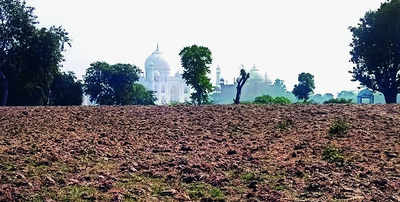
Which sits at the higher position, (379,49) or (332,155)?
(379,49)

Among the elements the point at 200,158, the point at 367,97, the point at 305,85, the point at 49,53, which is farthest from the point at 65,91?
the point at 200,158

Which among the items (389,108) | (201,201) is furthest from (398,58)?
(201,201)

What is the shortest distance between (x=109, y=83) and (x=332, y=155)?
6832 centimetres

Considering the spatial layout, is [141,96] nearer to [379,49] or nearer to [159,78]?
[379,49]

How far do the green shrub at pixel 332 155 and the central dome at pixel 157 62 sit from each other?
168 m

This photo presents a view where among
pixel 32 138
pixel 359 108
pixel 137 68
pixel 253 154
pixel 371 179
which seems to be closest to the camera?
pixel 371 179

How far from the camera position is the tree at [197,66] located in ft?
187

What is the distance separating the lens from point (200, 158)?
12.0m

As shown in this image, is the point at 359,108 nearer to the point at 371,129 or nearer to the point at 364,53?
the point at 371,129

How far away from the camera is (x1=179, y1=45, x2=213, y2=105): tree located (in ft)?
187

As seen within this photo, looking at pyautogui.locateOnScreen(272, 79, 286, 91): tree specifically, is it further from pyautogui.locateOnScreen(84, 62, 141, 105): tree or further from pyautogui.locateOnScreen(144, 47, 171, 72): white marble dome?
pyautogui.locateOnScreen(84, 62, 141, 105): tree

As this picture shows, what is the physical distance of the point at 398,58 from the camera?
43250mm

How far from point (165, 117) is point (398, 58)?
2999 cm

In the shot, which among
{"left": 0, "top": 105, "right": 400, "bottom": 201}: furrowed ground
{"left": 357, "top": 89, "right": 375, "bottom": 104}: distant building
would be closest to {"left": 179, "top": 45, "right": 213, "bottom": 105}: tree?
{"left": 357, "top": 89, "right": 375, "bottom": 104}: distant building
